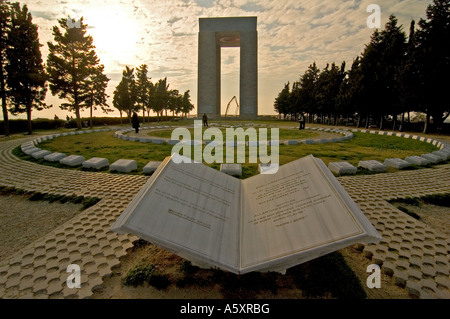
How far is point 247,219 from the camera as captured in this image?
2881 millimetres

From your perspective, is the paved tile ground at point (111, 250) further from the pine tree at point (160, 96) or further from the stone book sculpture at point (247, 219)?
the pine tree at point (160, 96)

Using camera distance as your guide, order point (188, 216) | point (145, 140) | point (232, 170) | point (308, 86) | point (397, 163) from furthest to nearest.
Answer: point (308, 86), point (145, 140), point (397, 163), point (232, 170), point (188, 216)

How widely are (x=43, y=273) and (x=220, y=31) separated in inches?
2565

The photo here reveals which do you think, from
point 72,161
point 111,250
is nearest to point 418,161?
point 111,250

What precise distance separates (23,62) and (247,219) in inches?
1024

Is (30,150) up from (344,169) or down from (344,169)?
up

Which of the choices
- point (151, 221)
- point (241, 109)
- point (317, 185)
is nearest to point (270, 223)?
point (317, 185)

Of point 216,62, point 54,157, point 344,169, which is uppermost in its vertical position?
point 216,62

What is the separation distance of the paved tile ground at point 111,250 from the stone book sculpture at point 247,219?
147cm

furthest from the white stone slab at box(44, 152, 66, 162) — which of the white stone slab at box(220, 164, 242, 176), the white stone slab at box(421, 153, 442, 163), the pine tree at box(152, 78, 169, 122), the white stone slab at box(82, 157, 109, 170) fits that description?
the pine tree at box(152, 78, 169, 122)

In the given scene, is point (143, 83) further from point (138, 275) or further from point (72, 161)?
point (138, 275)

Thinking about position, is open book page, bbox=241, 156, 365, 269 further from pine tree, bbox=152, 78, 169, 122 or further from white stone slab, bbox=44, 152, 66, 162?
pine tree, bbox=152, 78, 169, 122

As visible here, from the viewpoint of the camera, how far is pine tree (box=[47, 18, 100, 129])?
25984 mm

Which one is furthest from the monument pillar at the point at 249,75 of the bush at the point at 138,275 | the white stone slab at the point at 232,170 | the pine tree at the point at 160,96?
the bush at the point at 138,275
